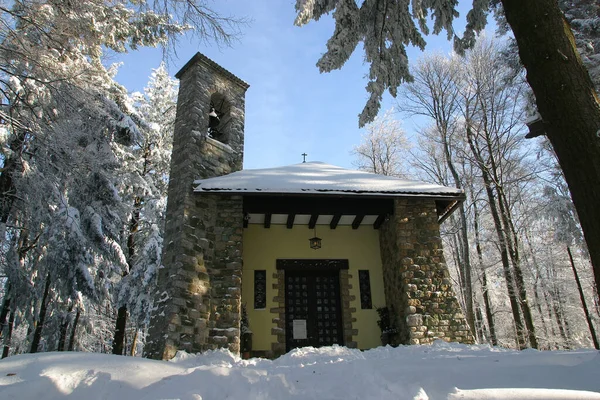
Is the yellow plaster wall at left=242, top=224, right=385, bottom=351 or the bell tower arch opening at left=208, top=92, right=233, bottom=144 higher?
the bell tower arch opening at left=208, top=92, right=233, bottom=144

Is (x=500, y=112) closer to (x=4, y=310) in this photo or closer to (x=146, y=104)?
(x=146, y=104)

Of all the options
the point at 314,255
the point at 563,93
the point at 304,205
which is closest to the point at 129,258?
the point at 314,255

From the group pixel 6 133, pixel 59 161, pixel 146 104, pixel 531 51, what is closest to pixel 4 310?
pixel 6 133

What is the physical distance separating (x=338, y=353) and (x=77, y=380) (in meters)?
Result: 3.94

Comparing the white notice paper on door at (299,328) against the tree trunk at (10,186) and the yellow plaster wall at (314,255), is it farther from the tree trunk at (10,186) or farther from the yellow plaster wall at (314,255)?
the tree trunk at (10,186)

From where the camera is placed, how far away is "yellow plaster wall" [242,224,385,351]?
8.96 meters

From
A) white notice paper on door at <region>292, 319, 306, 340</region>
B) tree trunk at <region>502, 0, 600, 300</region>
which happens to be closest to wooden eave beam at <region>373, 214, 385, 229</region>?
white notice paper on door at <region>292, 319, 306, 340</region>

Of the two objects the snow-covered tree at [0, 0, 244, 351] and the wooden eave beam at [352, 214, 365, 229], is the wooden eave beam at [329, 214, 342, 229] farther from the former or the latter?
the snow-covered tree at [0, 0, 244, 351]

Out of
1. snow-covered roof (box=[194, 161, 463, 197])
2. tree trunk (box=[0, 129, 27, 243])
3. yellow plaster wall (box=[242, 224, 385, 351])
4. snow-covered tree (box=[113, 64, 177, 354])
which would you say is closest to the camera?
tree trunk (box=[0, 129, 27, 243])

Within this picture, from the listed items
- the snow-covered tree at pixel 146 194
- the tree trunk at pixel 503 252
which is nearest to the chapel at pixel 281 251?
the snow-covered tree at pixel 146 194

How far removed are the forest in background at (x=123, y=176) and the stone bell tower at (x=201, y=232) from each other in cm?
146

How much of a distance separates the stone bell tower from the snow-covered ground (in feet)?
7.36

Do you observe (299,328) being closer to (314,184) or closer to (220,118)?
(314,184)

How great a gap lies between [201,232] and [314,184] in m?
2.49
